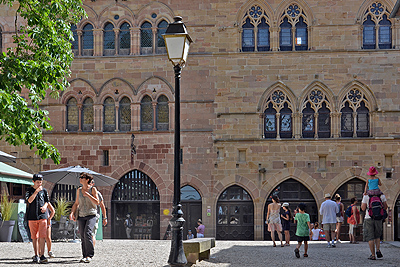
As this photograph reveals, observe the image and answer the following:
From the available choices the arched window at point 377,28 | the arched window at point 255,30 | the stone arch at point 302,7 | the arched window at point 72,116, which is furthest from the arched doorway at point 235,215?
the arched window at point 377,28

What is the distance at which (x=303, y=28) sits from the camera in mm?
26859

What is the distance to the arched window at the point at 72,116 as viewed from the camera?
27.5 metres

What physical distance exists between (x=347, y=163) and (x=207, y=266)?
14938 mm

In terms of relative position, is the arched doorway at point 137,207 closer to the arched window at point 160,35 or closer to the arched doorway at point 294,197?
the arched doorway at point 294,197

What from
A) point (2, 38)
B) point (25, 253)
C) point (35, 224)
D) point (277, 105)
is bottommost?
point (25, 253)

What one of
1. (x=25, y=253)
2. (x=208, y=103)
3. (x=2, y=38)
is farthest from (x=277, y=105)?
(x=25, y=253)

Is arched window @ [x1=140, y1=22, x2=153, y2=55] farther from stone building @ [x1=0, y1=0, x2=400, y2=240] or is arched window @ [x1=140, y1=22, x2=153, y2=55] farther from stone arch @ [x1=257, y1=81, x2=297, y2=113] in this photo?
stone arch @ [x1=257, y1=81, x2=297, y2=113]

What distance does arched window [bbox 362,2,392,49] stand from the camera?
2656cm

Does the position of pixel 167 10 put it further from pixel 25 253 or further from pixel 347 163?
pixel 25 253

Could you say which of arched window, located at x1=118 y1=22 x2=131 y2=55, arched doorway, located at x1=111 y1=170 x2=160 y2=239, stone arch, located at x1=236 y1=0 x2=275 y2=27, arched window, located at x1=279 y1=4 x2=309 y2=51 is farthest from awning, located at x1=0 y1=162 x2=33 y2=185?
arched window, located at x1=279 y1=4 x2=309 y2=51

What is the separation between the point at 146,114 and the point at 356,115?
8.66 metres

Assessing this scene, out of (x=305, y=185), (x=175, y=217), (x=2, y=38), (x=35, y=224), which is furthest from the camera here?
(x=2, y=38)

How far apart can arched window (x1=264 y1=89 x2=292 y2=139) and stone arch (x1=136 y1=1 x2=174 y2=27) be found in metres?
5.52

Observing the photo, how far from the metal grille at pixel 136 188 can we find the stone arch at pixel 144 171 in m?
0.25
